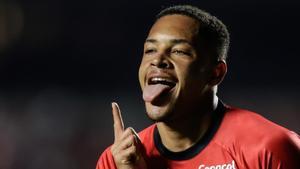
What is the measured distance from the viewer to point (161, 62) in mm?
2217

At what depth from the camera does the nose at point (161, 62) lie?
221 cm

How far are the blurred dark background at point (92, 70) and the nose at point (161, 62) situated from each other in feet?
8.64

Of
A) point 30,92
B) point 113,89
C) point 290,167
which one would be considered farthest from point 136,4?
point 290,167

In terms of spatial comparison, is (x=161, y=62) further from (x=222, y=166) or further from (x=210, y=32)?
(x=222, y=166)

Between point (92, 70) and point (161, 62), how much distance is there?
10.2 ft

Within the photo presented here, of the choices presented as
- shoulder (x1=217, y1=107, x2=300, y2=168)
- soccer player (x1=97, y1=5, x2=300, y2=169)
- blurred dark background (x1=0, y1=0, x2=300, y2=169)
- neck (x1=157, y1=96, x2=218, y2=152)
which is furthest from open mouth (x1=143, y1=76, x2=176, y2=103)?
blurred dark background (x1=0, y1=0, x2=300, y2=169)

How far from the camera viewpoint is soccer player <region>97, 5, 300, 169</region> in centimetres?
215

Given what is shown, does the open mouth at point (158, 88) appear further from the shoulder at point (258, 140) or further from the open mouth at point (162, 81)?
the shoulder at point (258, 140)

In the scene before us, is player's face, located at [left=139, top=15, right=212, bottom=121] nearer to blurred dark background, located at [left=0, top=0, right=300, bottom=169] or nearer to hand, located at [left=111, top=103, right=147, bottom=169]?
hand, located at [left=111, top=103, right=147, bottom=169]

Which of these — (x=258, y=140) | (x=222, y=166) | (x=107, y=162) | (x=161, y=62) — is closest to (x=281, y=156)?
(x=258, y=140)

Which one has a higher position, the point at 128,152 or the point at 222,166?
the point at 128,152

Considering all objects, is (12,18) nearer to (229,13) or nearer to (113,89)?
(113,89)

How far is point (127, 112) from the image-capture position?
5059 mm

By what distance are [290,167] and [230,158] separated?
21 cm
